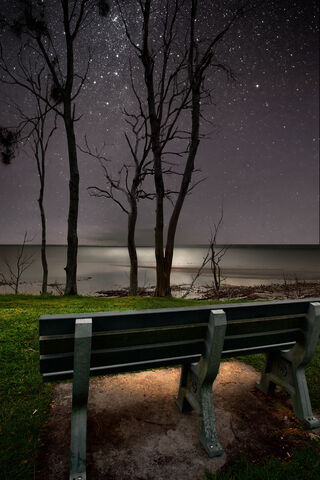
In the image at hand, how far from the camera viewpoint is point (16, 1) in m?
9.06

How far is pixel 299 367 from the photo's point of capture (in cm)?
229

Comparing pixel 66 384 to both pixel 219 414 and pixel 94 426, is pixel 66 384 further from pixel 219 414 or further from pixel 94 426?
pixel 219 414

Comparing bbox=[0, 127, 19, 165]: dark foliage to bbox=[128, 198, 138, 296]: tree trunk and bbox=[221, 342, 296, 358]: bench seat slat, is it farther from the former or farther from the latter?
bbox=[221, 342, 296, 358]: bench seat slat

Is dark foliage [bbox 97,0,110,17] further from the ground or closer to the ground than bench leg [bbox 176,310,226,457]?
further from the ground

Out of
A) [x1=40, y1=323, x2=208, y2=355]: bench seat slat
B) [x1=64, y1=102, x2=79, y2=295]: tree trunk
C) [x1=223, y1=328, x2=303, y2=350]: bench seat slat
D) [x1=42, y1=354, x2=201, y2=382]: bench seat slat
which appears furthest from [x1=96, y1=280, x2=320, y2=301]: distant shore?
[x1=40, y1=323, x2=208, y2=355]: bench seat slat

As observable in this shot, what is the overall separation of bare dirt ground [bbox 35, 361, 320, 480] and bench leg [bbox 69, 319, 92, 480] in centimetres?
12

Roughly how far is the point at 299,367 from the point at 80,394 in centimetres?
185

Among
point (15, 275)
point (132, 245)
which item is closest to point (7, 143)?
point (132, 245)

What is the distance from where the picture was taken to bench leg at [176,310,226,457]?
179 centimetres

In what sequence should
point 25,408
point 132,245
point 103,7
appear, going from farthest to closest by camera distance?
point 132,245 < point 103,7 < point 25,408

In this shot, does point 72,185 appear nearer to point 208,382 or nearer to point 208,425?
point 208,382

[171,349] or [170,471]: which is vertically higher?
[171,349]

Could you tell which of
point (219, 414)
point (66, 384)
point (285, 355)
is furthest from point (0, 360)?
point (285, 355)

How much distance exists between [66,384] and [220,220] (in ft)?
28.8
